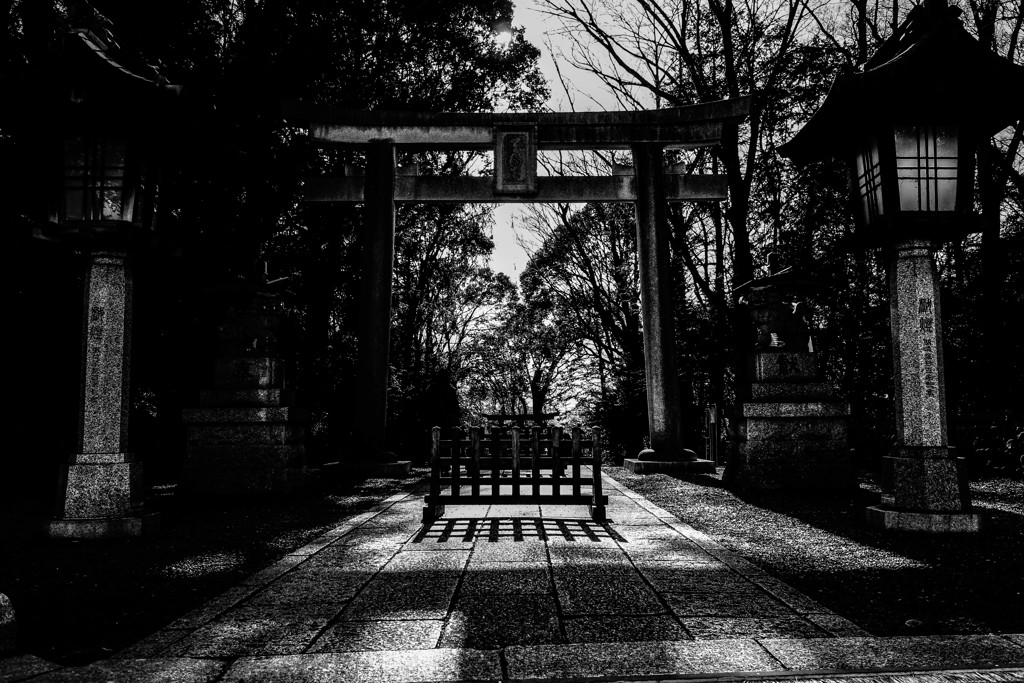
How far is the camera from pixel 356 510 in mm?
7668

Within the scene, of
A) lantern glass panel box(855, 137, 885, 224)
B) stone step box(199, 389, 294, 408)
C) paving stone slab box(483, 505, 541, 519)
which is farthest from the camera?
stone step box(199, 389, 294, 408)

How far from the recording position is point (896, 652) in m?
2.82

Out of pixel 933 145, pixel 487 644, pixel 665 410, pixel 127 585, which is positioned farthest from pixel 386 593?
pixel 665 410

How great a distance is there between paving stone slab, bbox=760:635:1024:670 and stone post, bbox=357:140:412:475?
917 centimetres

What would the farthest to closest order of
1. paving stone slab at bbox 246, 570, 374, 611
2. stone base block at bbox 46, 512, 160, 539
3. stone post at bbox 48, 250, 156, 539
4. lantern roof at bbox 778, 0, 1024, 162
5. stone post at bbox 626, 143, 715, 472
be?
stone post at bbox 626, 143, 715, 472, stone post at bbox 48, 250, 156, 539, stone base block at bbox 46, 512, 160, 539, lantern roof at bbox 778, 0, 1024, 162, paving stone slab at bbox 246, 570, 374, 611

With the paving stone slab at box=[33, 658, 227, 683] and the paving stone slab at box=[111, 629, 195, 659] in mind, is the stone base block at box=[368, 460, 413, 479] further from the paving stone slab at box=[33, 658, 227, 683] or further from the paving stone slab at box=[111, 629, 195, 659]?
the paving stone slab at box=[33, 658, 227, 683]

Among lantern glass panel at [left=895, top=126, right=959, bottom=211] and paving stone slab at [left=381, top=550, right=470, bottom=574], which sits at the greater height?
lantern glass panel at [left=895, top=126, right=959, bottom=211]

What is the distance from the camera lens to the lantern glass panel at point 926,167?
5.86 m

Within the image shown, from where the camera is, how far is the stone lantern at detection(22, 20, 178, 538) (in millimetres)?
5949

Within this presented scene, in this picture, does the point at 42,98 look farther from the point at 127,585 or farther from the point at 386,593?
the point at 386,593

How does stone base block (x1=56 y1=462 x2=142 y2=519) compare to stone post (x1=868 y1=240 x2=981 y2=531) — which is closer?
stone post (x1=868 y1=240 x2=981 y2=531)

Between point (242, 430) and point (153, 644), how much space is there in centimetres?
623

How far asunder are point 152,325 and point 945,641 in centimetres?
1159

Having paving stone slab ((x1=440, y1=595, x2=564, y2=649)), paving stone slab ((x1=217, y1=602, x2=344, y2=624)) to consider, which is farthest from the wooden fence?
paving stone slab ((x1=217, y1=602, x2=344, y2=624))
